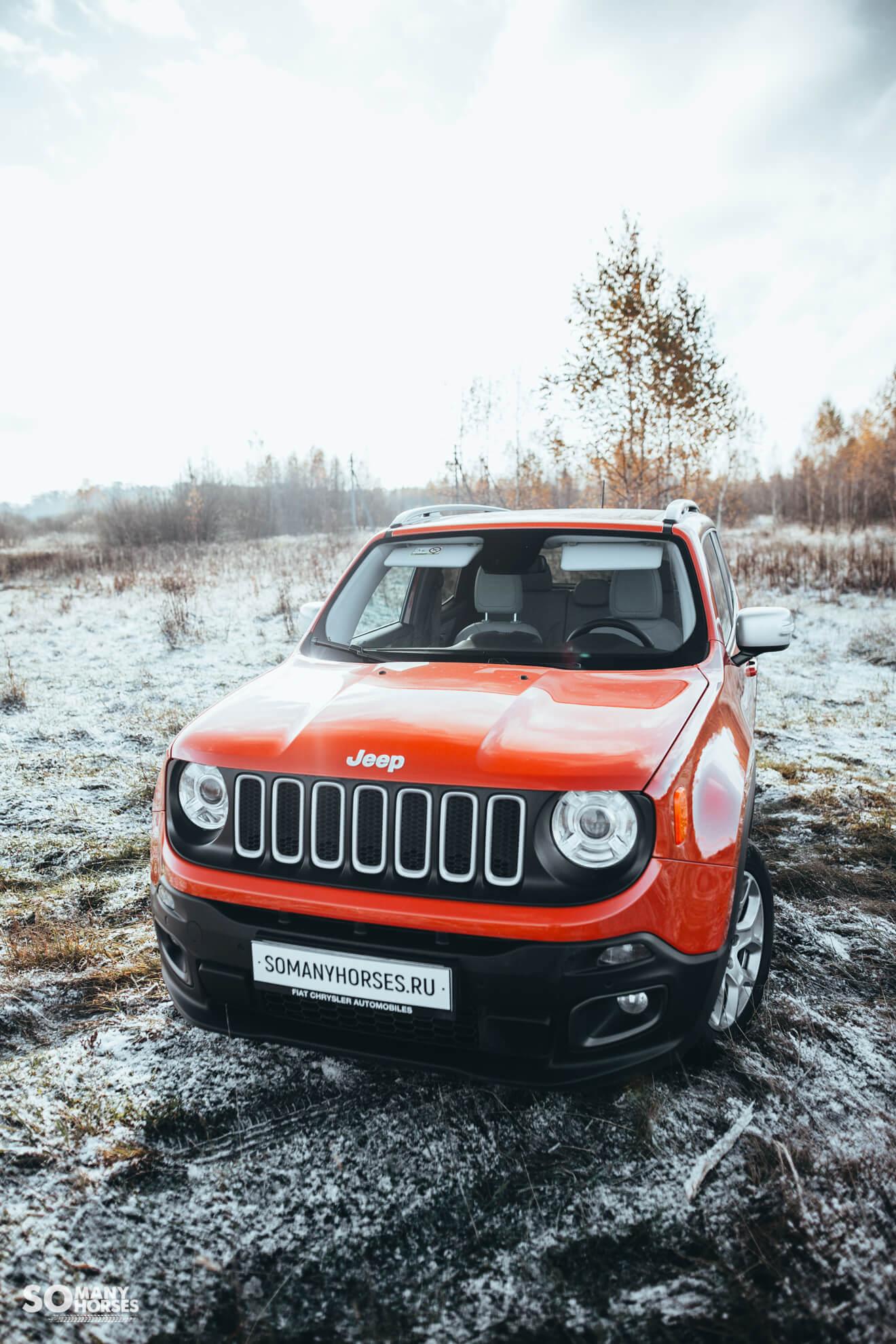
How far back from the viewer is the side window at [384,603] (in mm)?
3621

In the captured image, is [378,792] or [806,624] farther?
[806,624]

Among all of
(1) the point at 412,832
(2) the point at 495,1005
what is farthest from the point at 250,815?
(2) the point at 495,1005

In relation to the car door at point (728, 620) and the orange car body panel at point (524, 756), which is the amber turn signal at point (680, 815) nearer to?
the orange car body panel at point (524, 756)

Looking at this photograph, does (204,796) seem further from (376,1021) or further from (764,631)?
(764,631)

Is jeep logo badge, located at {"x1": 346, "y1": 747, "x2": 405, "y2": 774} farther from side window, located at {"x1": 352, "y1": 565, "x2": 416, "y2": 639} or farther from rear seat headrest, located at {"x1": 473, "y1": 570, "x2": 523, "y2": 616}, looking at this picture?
rear seat headrest, located at {"x1": 473, "y1": 570, "x2": 523, "y2": 616}

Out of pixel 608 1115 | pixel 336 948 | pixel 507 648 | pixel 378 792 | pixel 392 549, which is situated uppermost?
pixel 392 549

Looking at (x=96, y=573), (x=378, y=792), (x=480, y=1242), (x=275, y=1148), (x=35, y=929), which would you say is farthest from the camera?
(x=96, y=573)

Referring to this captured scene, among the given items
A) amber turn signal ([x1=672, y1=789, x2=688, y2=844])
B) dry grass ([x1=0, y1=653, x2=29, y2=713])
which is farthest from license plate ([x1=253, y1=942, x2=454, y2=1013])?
dry grass ([x1=0, y1=653, x2=29, y2=713])

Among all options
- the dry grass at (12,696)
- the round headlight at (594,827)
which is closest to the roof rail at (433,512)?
the round headlight at (594,827)

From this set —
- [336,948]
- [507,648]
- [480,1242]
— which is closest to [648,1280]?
[480,1242]

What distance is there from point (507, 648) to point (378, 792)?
3.68 ft

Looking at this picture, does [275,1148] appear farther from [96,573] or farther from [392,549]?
[96,573]

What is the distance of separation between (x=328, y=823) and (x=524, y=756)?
56 centimetres

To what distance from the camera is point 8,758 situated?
601 centimetres
